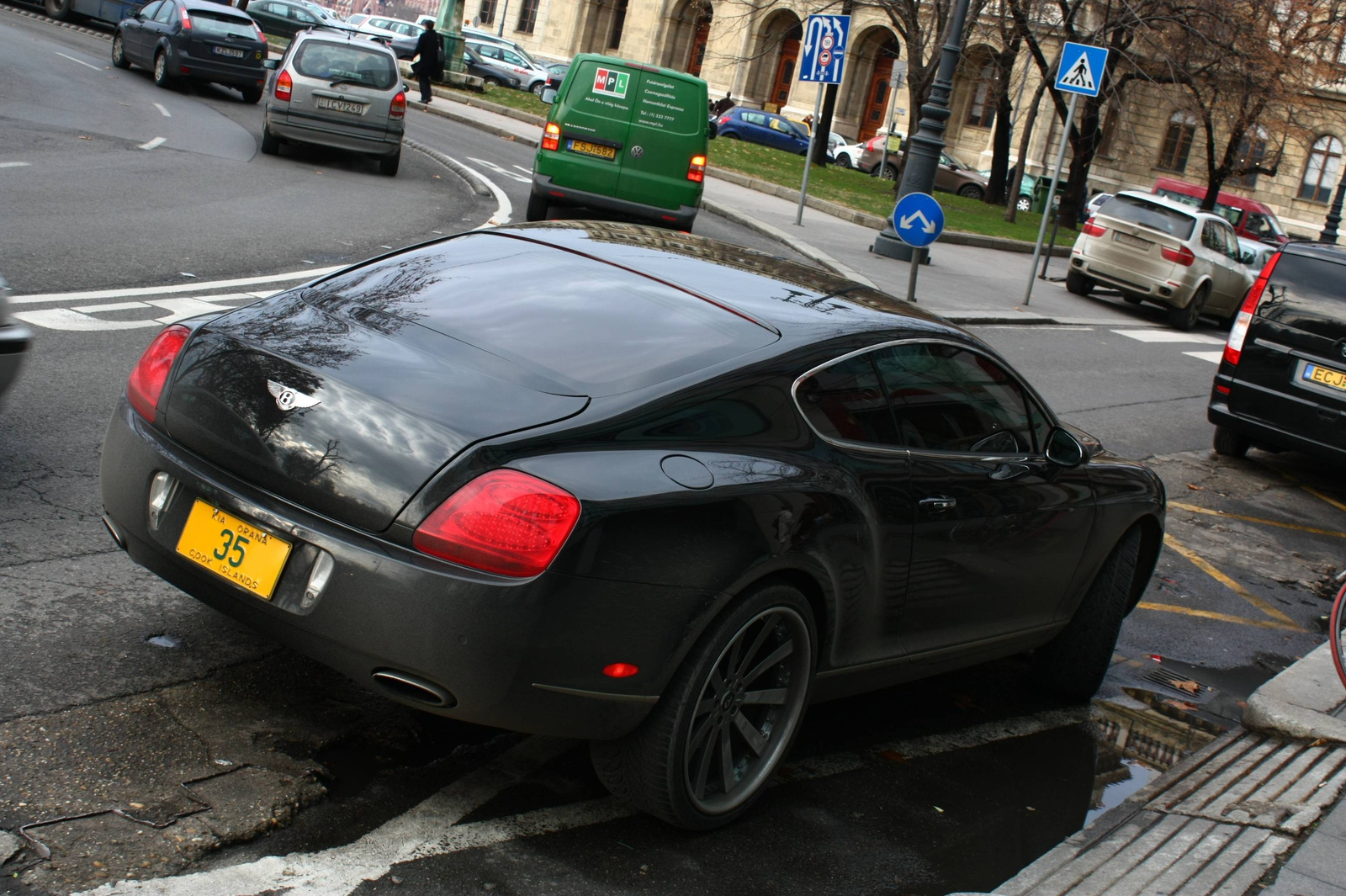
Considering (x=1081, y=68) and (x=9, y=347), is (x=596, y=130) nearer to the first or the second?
(x=1081, y=68)

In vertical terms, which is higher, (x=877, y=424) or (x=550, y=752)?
(x=877, y=424)

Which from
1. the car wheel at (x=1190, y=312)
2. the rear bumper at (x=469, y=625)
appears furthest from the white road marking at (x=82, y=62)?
the rear bumper at (x=469, y=625)

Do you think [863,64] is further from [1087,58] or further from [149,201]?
[149,201]

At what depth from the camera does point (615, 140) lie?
15.7 meters

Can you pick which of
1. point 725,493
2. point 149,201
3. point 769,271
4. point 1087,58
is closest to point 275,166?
point 149,201

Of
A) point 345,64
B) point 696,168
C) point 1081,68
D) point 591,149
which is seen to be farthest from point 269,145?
point 1081,68

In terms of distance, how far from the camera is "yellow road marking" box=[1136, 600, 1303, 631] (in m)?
6.93

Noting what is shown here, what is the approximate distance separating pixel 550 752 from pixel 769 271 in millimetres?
1774

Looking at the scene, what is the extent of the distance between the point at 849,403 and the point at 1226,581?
4.58 meters

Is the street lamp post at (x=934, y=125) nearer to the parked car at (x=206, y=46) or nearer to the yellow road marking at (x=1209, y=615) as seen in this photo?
the yellow road marking at (x=1209, y=615)

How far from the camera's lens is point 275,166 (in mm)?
17359

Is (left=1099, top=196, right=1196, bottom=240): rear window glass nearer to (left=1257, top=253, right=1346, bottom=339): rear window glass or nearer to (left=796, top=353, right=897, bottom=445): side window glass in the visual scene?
(left=1257, top=253, right=1346, bottom=339): rear window glass

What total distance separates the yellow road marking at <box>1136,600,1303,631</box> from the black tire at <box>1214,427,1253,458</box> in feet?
14.9

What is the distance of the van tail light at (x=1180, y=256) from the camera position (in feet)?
67.1
